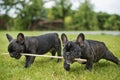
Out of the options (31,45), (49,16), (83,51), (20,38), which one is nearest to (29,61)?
(31,45)

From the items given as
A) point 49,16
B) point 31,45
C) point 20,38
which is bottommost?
point 49,16

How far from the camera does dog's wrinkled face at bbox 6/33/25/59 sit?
15.5ft

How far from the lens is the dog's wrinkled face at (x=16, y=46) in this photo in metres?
4.73

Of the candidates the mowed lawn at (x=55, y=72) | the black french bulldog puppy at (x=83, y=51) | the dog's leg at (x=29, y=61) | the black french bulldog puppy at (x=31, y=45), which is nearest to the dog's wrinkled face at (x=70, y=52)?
the black french bulldog puppy at (x=83, y=51)

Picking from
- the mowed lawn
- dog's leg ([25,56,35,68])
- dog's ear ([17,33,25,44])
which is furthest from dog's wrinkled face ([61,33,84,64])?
dog's leg ([25,56,35,68])

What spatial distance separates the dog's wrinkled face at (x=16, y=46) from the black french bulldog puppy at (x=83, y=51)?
82 centimetres

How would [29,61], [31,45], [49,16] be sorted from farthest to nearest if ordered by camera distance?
[49,16] < [31,45] < [29,61]

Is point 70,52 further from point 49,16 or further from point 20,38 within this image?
point 49,16

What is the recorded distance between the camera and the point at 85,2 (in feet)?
98.6

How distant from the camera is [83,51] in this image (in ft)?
14.0

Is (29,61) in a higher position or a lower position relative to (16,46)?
lower

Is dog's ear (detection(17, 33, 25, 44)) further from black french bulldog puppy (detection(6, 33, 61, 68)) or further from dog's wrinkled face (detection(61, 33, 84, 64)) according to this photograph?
dog's wrinkled face (detection(61, 33, 84, 64))

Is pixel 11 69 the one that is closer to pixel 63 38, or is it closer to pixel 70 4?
pixel 63 38

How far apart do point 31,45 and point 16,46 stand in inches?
16.9
